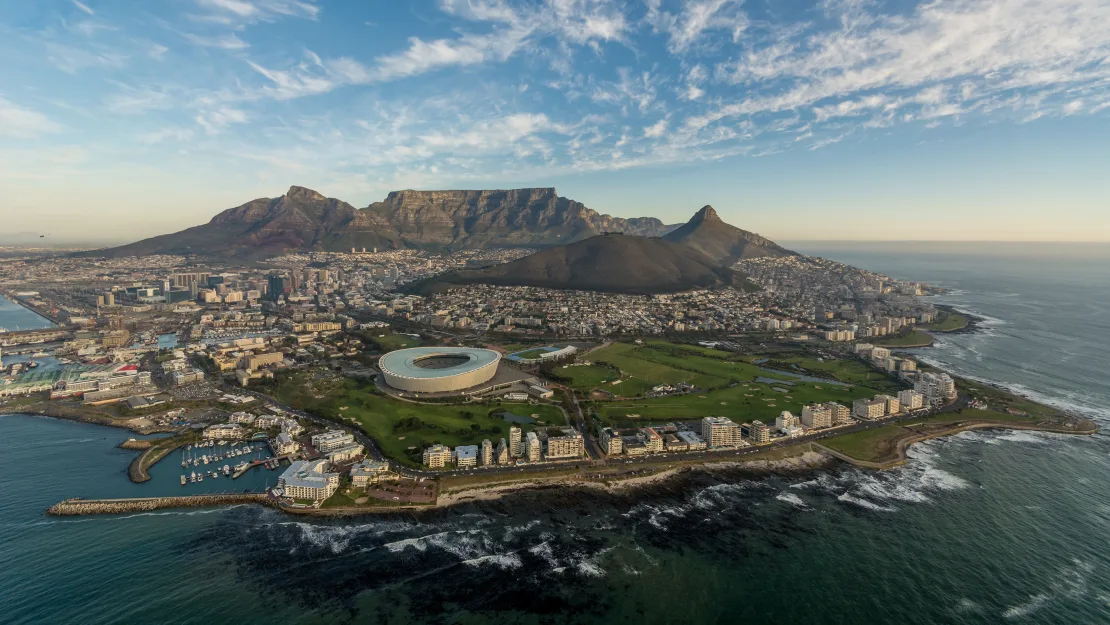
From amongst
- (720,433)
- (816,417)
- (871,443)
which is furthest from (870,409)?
(720,433)

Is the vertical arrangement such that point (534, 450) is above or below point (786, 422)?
below

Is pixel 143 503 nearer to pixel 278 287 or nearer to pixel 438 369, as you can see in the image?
pixel 438 369

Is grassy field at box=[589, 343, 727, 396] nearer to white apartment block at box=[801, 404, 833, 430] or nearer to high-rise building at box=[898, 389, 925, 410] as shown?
white apartment block at box=[801, 404, 833, 430]

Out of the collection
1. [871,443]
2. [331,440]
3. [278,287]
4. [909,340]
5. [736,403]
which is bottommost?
[871,443]

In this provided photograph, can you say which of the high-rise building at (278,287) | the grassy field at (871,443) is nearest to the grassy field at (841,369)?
the grassy field at (871,443)

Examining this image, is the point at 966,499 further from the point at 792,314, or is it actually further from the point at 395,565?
the point at 792,314

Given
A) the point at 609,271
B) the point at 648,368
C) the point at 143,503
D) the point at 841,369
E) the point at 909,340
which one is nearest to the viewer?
the point at 143,503

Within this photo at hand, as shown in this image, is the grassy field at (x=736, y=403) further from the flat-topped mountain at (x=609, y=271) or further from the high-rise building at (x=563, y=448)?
the flat-topped mountain at (x=609, y=271)
